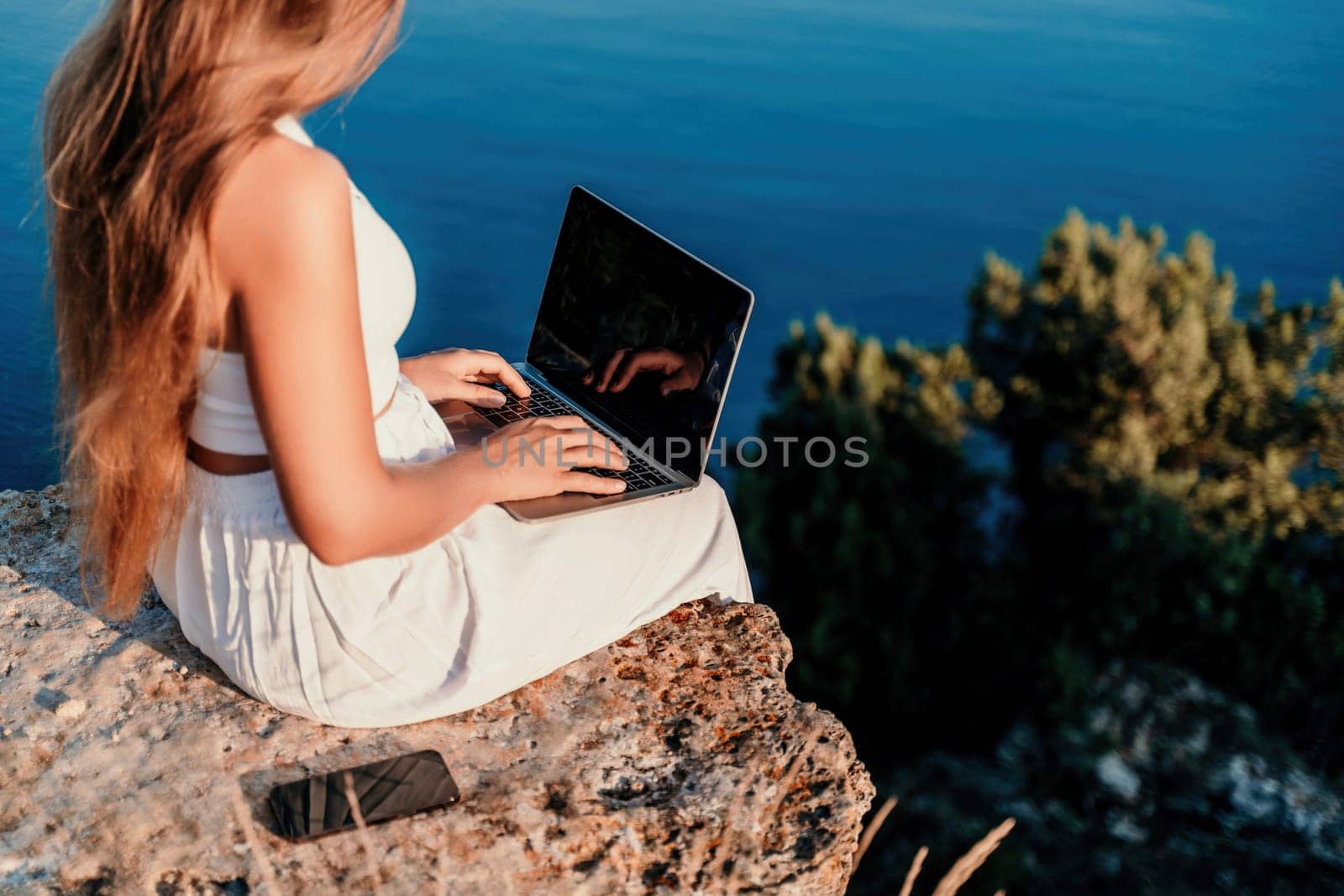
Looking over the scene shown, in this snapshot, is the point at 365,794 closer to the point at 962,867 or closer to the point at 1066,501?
the point at 962,867

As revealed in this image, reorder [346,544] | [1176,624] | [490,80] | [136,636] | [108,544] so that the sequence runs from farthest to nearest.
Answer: [490,80] < [1176,624] < [136,636] < [108,544] < [346,544]

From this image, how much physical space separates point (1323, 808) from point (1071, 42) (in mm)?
7063

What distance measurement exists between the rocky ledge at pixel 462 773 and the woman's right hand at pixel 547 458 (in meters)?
0.29

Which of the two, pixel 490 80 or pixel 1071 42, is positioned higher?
pixel 1071 42

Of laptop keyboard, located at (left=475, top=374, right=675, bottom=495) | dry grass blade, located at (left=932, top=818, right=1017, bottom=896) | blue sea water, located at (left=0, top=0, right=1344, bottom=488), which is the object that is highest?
blue sea water, located at (left=0, top=0, right=1344, bottom=488)

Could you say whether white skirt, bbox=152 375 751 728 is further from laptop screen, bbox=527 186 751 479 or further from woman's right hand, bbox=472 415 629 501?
laptop screen, bbox=527 186 751 479

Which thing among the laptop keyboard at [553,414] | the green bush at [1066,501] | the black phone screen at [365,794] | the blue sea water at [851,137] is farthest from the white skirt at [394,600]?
the blue sea water at [851,137]

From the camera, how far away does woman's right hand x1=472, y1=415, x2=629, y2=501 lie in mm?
1552

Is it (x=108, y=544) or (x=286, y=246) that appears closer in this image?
(x=286, y=246)

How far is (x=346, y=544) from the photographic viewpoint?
1.27 metres

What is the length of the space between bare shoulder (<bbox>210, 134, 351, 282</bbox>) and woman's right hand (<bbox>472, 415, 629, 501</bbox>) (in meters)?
0.47

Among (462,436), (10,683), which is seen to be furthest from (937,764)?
(10,683)

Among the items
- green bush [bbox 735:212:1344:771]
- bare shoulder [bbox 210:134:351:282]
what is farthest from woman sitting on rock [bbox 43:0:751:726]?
green bush [bbox 735:212:1344:771]

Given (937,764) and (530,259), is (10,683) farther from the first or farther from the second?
(530,259)
